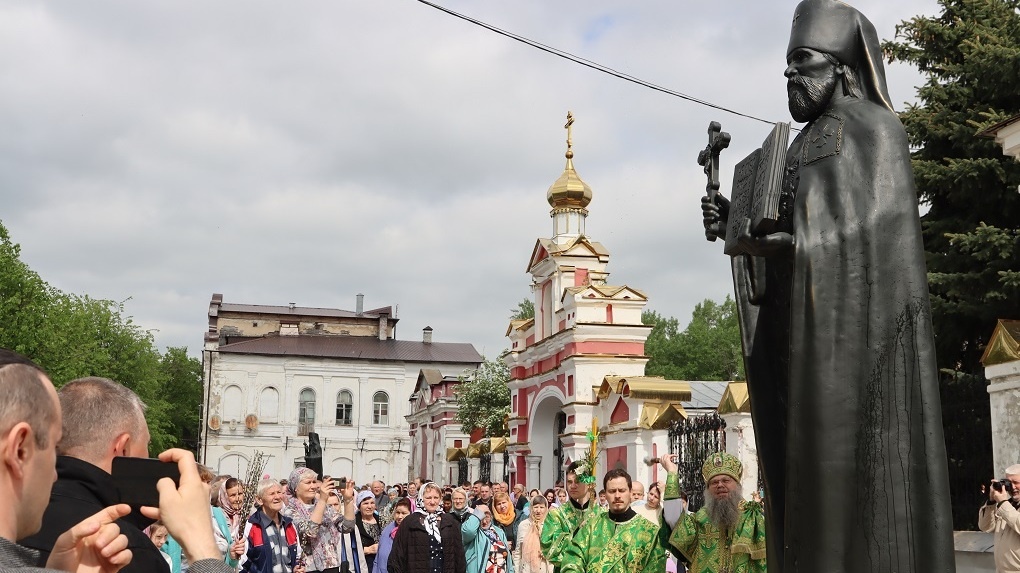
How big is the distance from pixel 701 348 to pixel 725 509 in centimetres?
6068

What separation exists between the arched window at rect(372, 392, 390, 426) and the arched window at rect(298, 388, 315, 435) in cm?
379

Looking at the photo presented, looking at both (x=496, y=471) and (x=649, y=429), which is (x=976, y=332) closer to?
(x=649, y=429)

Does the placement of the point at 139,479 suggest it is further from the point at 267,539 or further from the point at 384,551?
the point at 384,551

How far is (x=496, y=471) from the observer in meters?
36.6

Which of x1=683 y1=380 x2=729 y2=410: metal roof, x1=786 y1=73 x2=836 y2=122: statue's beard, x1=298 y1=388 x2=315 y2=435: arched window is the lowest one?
x1=786 y1=73 x2=836 y2=122: statue's beard

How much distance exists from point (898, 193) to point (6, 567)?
2753mm

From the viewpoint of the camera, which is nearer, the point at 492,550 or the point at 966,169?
the point at 492,550

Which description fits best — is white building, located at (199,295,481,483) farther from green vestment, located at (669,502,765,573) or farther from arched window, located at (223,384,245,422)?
green vestment, located at (669,502,765,573)

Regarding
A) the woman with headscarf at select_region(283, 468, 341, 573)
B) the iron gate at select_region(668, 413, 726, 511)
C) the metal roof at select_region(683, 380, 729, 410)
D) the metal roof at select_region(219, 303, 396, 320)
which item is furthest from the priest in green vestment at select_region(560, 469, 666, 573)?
the metal roof at select_region(219, 303, 396, 320)

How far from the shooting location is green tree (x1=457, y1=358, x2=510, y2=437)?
41.7 m

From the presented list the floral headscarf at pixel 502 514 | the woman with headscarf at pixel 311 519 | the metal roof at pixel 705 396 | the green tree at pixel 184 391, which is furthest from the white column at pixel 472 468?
the green tree at pixel 184 391

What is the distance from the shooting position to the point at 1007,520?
892 cm

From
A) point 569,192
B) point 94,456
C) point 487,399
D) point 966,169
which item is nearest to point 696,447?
point 966,169

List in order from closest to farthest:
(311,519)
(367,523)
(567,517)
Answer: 1. (567,517)
2. (311,519)
3. (367,523)
